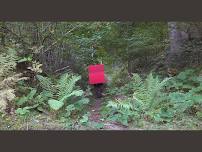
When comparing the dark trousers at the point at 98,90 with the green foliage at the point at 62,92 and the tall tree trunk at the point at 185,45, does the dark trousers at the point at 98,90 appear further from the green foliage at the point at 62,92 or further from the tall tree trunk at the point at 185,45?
the tall tree trunk at the point at 185,45

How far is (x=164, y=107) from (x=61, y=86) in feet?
7.86

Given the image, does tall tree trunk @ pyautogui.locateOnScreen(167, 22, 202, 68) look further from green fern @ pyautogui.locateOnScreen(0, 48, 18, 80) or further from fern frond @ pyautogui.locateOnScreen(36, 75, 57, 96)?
green fern @ pyautogui.locateOnScreen(0, 48, 18, 80)

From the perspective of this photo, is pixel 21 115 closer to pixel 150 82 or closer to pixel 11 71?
pixel 11 71

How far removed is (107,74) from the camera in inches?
543

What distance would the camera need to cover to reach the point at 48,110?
988 centimetres

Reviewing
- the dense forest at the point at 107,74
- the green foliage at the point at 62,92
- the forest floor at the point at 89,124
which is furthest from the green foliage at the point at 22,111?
the green foliage at the point at 62,92

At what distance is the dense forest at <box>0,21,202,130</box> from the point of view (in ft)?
30.8

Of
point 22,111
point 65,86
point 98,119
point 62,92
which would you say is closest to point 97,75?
point 65,86

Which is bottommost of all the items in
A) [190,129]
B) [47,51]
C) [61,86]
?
[190,129]

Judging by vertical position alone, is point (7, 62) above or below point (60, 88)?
above

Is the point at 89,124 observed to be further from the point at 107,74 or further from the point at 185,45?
the point at 185,45

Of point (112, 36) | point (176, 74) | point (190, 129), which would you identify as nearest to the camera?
point (190, 129)

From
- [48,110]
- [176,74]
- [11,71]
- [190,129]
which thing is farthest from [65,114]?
[176,74]

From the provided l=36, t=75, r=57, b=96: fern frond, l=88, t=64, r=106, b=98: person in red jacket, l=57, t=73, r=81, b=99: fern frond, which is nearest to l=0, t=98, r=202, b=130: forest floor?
l=57, t=73, r=81, b=99: fern frond
